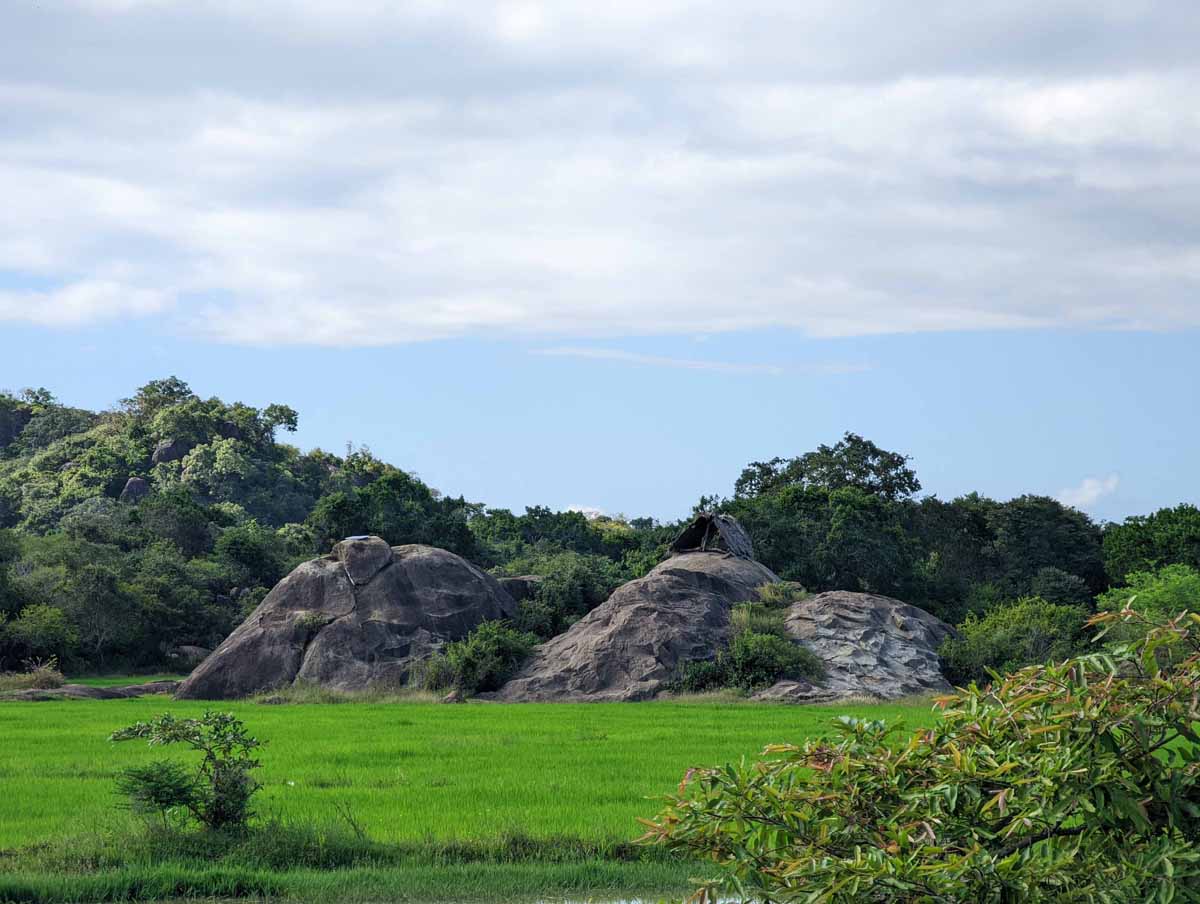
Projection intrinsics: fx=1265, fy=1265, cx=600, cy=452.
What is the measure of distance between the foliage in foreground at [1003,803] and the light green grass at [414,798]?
1.54 ft

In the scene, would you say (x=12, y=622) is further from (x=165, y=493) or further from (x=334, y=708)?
(x=165, y=493)

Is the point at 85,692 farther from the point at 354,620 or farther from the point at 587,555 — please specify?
the point at 587,555

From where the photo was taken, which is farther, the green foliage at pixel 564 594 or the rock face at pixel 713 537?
the rock face at pixel 713 537

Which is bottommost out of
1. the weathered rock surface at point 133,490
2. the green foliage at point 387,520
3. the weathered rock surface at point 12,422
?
the green foliage at point 387,520

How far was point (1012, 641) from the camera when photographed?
127 feet

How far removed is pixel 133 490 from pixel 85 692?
52671 mm

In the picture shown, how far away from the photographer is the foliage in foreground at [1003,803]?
4.88 meters

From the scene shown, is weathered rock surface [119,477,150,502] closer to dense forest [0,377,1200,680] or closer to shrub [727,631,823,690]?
dense forest [0,377,1200,680]

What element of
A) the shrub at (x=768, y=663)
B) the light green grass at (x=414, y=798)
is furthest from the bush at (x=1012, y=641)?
the light green grass at (x=414, y=798)

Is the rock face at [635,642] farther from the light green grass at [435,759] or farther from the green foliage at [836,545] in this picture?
the green foliage at [836,545]

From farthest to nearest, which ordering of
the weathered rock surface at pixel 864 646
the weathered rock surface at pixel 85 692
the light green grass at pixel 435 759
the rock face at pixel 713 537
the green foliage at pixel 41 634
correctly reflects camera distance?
the rock face at pixel 713 537 < the green foliage at pixel 41 634 < the weathered rock surface at pixel 85 692 < the weathered rock surface at pixel 864 646 < the light green grass at pixel 435 759

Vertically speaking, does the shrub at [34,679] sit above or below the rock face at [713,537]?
below

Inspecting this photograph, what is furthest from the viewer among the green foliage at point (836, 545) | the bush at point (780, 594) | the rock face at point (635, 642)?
the green foliage at point (836, 545)

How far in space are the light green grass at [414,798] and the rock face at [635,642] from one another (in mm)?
6292
